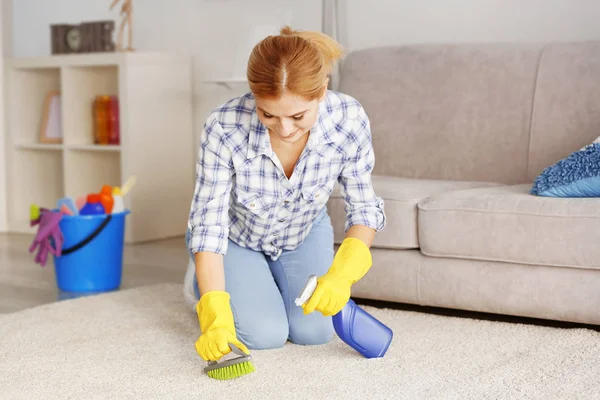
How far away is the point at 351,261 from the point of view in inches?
71.5

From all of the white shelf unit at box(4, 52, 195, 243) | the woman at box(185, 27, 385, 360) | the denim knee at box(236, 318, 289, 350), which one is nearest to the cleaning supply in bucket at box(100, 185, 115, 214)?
the woman at box(185, 27, 385, 360)

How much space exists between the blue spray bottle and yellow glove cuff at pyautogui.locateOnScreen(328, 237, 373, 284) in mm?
91

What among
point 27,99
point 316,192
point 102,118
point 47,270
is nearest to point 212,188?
point 316,192

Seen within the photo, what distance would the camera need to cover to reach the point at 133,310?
2463 mm

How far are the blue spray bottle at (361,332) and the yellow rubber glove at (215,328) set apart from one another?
7.7 inches

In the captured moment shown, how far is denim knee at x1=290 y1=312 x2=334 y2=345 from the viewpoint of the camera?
2.06m

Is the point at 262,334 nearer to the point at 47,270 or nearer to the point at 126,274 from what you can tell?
the point at 126,274

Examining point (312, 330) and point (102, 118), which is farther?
point (102, 118)

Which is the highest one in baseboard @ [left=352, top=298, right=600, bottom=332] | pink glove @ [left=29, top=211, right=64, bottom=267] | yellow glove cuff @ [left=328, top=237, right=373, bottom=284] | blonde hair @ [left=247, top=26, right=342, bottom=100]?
blonde hair @ [left=247, top=26, right=342, bottom=100]

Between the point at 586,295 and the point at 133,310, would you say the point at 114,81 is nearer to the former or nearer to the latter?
the point at 133,310

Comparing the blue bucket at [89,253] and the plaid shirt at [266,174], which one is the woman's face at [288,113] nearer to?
the plaid shirt at [266,174]

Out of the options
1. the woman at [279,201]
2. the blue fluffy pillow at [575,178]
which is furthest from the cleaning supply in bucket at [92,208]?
the blue fluffy pillow at [575,178]

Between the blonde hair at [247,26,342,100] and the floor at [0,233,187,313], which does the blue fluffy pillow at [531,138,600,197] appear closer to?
the blonde hair at [247,26,342,100]

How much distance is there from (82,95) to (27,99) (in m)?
0.34
